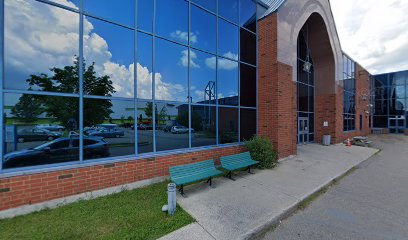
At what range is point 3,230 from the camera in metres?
3.29

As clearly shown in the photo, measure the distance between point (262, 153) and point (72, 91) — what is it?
6.64 meters

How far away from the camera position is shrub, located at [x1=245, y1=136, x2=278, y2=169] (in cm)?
727

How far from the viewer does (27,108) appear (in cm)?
404

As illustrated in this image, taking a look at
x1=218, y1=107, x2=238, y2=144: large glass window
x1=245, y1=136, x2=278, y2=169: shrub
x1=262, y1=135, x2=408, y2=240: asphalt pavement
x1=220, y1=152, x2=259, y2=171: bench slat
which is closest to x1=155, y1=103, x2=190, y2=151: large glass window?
x1=220, y1=152, x2=259, y2=171: bench slat

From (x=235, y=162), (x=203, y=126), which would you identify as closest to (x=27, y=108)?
(x=203, y=126)

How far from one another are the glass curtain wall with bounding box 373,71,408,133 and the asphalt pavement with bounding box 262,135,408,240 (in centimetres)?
2886

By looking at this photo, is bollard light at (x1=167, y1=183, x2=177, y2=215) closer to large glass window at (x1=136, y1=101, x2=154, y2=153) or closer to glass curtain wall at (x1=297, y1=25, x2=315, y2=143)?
large glass window at (x1=136, y1=101, x2=154, y2=153)

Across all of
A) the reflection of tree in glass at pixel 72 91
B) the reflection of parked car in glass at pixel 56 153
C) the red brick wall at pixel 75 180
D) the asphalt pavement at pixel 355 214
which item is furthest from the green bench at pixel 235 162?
the reflection of tree in glass at pixel 72 91

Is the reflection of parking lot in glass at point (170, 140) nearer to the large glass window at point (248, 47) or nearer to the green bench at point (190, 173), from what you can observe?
the green bench at point (190, 173)

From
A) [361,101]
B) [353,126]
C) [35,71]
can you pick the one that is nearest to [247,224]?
[35,71]

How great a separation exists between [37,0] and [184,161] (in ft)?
18.7

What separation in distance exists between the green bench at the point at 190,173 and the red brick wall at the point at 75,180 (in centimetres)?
97

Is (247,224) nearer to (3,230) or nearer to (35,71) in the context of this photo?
(3,230)

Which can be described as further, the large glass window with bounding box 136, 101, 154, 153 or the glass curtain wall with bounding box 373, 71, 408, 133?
the glass curtain wall with bounding box 373, 71, 408, 133
